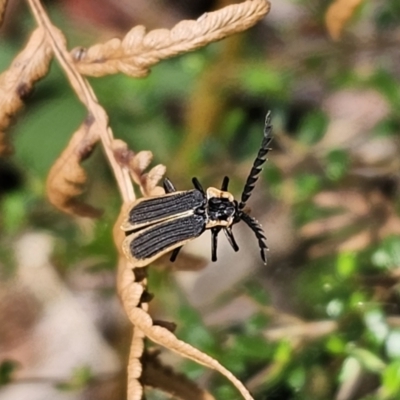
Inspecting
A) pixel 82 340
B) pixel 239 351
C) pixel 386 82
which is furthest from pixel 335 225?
pixel 82 340

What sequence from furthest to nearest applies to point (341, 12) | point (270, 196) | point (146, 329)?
point (270, 196)
point (341, 12)
point (146, 329)

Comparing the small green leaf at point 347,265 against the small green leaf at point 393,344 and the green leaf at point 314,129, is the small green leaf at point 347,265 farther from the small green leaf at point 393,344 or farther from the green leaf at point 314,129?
the green leaf at point 314,129

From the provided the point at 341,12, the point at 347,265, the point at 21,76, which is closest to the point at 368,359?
the point at 347,265

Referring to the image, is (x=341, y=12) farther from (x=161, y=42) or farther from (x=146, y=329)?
(x=146, y=329)

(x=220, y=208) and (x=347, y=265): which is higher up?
(x=220, y=208)

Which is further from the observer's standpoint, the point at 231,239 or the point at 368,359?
the point at 231,239

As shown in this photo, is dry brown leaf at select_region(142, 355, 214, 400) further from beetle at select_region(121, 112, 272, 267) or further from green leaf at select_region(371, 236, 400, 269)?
green leaf at select_region(371, 236, 400, 269)

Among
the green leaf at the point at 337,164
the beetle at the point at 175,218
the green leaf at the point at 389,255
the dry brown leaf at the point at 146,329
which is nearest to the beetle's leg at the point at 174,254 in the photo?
the beetle at the point at 175,218
